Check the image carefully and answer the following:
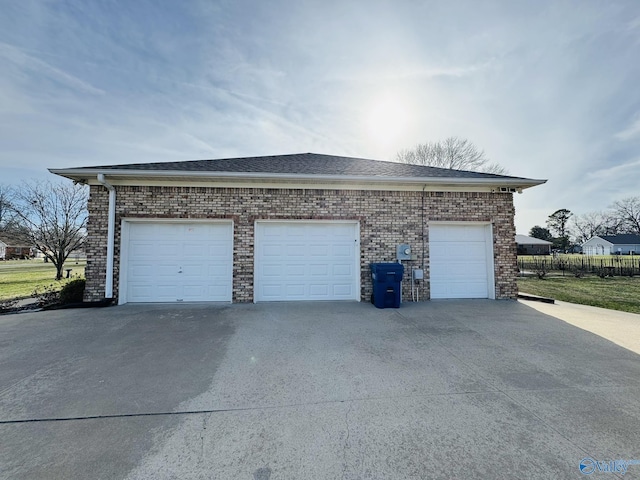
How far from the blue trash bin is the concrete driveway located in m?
1.55

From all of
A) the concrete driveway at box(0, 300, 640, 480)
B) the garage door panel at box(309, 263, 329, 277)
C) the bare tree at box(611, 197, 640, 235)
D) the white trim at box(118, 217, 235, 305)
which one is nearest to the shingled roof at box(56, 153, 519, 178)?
the white trim at box(118, 217, 235, 305)

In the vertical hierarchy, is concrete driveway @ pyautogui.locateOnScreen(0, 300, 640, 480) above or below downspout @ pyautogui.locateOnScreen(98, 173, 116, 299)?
below

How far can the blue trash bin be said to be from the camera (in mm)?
6582

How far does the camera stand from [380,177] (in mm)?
7039

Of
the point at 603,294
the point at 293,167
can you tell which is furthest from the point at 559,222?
the point at 293,167

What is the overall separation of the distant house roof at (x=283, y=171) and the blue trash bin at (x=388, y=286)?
2.36 meters

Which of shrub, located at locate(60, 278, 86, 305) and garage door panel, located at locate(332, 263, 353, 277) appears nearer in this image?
shrub, located at locate(60, 278, 86, 305)

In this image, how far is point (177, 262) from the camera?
7.05 m

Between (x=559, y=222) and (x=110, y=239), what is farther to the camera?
(x=559, y=222)

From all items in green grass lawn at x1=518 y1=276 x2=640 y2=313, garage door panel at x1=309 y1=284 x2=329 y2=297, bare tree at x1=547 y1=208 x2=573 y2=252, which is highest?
bare tree at x1=547 y1=208 x2=573 y2=252

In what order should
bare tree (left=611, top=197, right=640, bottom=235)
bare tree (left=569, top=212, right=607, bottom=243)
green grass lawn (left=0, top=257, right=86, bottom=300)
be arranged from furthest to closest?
bare tree (left=569, top=212, right=607, bottom=243) < bare tree (left=611, top=197, right=640, bottom=235) < green grass lawn (left=0, top=257, right=86, bottom=300)

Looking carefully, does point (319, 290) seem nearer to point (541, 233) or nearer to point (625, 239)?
point (541, 233)

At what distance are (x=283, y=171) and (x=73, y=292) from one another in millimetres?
6193

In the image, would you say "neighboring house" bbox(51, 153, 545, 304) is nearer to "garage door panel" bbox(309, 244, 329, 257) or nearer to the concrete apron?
"garage door panel" bbox(309, 244, 329, 257)
